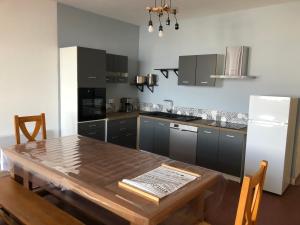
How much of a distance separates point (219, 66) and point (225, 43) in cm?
40

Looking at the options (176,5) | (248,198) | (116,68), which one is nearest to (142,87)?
(116,68)

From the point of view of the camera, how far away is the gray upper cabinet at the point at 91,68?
12.8ft

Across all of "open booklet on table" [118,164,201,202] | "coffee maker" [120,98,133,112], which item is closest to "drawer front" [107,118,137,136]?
"coffee maker" [120,98,133,112]

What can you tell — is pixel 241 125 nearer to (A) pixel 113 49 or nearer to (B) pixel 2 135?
(A) pixel 113 49

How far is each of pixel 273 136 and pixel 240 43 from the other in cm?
169

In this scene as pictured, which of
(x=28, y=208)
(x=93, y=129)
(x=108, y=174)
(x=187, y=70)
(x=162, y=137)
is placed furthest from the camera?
(x=162, y=137)

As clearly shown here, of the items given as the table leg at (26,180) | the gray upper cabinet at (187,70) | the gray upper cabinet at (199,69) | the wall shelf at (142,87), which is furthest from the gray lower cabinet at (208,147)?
the table leg at (26,180)

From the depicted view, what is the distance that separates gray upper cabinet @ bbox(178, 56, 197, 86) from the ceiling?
0.79m

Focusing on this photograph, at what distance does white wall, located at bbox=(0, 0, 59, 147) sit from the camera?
3.52 meters

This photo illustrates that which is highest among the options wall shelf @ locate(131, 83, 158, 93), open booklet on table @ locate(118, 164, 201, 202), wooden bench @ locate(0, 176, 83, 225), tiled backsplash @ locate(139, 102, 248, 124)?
wall shelf @ locate(131, 83, 158, 93)

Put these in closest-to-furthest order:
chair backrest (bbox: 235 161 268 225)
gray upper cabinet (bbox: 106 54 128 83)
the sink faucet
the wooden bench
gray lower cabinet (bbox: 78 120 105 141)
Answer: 1. chair backrest (bbox: 235 161 268 225)
2. the wooden bench
3. gray lower cabinet (bbox: 78 120 105 141)
4. gray upper cabinet (bbox: 106 54 128 83)
5. the sink faucet

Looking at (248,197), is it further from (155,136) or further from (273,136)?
(155,136)

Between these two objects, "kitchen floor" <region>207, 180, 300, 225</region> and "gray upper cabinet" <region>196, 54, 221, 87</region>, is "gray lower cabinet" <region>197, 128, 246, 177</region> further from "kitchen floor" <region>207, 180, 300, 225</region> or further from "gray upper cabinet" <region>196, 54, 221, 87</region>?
"gray upper cabinet" <region>196, 54, 221, 87</region>

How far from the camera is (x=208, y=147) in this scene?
13.1 ft
